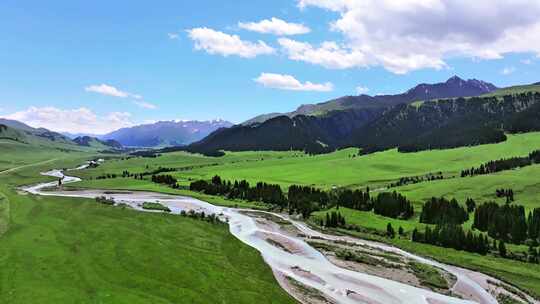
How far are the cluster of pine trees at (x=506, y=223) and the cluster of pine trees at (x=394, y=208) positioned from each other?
24.8m

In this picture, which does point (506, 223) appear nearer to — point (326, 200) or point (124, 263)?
point (326, 200)

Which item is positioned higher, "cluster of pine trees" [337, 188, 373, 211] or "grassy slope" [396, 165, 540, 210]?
"grassy slope" [396, 165, 540, 210]

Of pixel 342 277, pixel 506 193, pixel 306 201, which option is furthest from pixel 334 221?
pixel 506 193

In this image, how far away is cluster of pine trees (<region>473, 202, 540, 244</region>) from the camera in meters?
114

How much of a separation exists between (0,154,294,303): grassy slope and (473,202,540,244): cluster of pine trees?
68.6 meters

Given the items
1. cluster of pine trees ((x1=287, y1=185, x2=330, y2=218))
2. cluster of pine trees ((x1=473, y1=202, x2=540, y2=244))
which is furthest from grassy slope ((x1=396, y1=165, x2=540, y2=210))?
cluster of pine trees ((x1=287, y1=185, x2=330, y2=218))

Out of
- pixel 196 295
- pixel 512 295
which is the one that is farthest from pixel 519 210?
pixel 196 295

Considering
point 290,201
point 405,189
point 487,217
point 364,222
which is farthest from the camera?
point 405,189

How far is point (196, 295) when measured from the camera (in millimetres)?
58844

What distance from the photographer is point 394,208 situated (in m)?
148

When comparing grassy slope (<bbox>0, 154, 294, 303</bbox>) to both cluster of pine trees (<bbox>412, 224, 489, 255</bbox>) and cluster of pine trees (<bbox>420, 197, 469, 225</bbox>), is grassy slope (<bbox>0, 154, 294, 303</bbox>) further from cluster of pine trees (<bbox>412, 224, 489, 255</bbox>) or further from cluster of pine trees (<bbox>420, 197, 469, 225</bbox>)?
cluster of pine trees (<bbox>420, 197, 469, 225</bbox>)

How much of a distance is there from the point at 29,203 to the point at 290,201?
295ft

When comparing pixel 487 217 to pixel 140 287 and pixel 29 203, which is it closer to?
pixel 140 287

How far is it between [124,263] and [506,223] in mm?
98687
